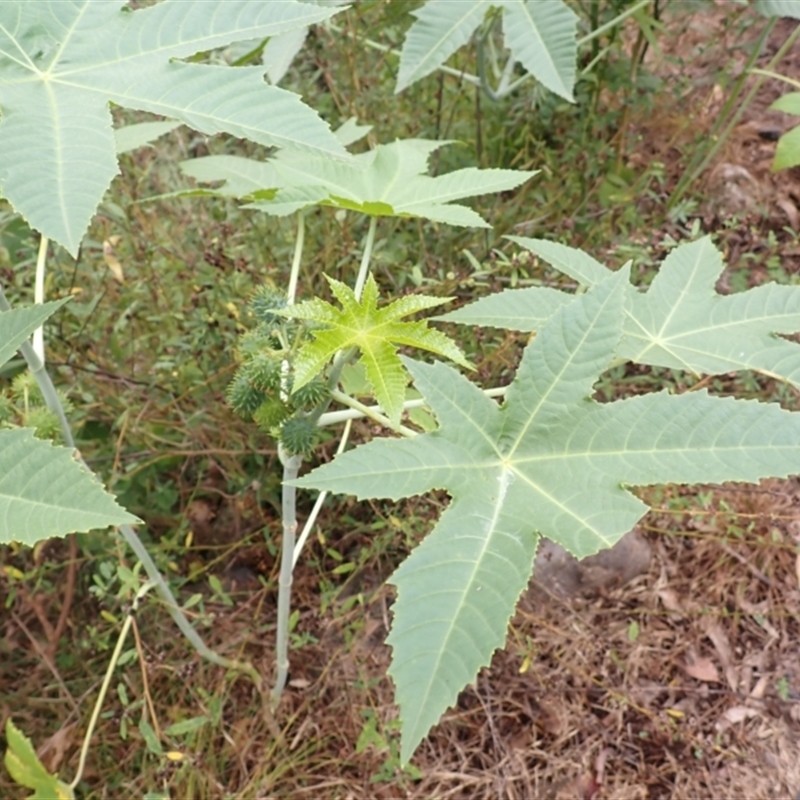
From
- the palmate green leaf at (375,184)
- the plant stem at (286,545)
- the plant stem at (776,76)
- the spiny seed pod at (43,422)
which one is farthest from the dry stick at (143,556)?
the plant stem at (776,76)

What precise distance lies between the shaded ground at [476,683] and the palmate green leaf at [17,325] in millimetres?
1120

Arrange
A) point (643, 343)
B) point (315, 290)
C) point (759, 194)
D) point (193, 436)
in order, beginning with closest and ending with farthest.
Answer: point (643, 343)
point (193, 436)
point (315, 290)
point (759, 194)

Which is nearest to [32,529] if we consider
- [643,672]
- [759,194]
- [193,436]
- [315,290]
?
[193,436]

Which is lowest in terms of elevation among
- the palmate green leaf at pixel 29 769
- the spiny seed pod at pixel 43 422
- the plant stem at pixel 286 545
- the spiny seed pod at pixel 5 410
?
the palmate green leaf at pixel 29 769

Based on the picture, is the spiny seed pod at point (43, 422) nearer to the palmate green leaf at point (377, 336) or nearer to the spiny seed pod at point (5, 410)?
the spiny seed pod at point (5, 410)

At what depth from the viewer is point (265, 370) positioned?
120cm

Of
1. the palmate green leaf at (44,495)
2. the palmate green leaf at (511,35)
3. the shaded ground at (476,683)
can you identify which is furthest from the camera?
the shaded ground at (476,683)

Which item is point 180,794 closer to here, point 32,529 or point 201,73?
point 32,529

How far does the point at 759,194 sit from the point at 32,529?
358 cm

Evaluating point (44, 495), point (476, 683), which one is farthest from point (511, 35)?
point (476, 683)

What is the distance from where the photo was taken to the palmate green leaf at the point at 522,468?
35.6 inches

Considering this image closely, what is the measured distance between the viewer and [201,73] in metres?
1.11

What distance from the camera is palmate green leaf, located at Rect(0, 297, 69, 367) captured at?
1.02 metres

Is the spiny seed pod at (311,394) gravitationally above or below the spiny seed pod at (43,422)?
above
